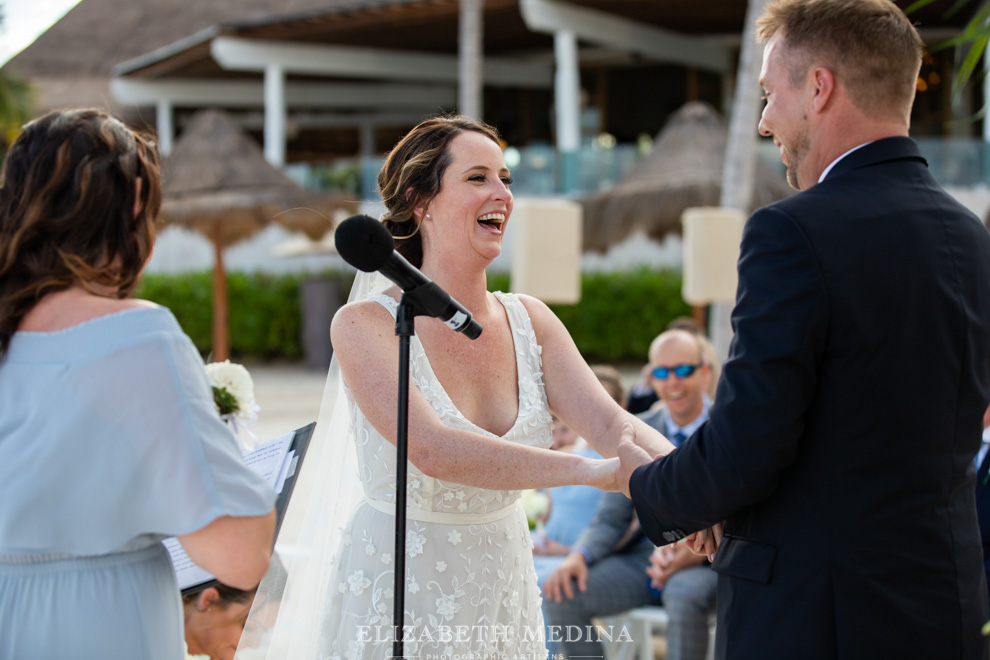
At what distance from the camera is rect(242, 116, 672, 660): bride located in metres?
2.49

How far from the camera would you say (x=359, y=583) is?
104 inches

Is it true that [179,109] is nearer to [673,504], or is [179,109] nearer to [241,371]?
[241,371]

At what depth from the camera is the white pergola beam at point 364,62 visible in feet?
68.3

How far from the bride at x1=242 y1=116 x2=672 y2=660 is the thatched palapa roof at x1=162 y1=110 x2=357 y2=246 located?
39.9 ft

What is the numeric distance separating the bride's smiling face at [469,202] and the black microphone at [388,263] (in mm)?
628

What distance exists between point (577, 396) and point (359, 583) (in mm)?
842

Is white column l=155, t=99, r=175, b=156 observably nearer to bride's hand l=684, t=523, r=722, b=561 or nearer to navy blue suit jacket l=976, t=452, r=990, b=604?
navy blue suit jacket l=976, t=452, r=990, b=604

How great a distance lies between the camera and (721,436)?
1931mm

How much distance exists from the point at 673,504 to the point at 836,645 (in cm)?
42

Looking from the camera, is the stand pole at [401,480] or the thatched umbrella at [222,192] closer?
the stand pole at [401,480]

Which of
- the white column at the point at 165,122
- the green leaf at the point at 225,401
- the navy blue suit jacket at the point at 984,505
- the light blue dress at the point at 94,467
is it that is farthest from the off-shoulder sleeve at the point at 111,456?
the white column at the point at 165,122

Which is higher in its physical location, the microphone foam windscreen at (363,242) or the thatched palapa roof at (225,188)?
the microphone foam windscreen at (363,242)

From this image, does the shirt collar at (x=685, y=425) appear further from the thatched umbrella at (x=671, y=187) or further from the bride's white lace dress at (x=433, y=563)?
the thatched umbrella at (x=671, y=187)

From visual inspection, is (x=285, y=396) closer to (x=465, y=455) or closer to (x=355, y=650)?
(x=355, y=650)
